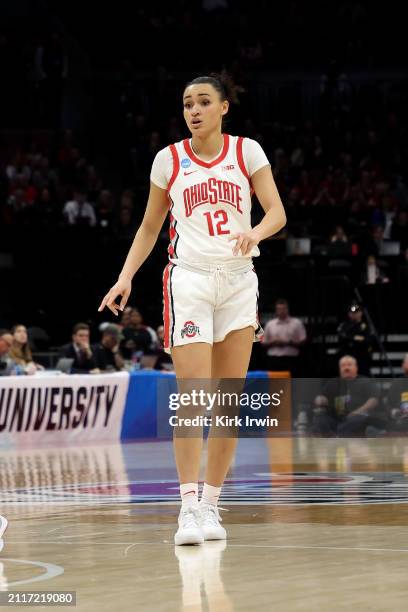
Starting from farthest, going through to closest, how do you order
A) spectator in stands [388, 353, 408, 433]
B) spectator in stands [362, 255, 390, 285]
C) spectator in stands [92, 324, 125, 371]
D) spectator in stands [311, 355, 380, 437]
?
spectator in stands [362, 255, 390, 285] < spectator in stands [92, 324, 125, 371] < spectator in stands [388, 353, 408, 433] < spectator in stands [311, 355, 380, 437]

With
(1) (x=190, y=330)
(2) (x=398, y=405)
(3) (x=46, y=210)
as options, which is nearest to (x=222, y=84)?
(1) (x=190, y=330)

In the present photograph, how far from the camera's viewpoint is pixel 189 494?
237 inches

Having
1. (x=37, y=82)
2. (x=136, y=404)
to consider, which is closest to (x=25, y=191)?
(x=37, y=82)

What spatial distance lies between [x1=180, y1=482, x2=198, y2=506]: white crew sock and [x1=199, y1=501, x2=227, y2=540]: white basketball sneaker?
0.07m

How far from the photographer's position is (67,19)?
1107 inches

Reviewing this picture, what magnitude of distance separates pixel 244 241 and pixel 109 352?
1139cm

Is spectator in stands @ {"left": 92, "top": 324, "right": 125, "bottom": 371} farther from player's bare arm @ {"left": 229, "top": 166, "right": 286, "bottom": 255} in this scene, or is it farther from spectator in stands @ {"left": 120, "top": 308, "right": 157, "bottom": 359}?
player's bare arm @ {"left": 229, "top": 166, "right": 286, "bottom": 255}

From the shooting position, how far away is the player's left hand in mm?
5839

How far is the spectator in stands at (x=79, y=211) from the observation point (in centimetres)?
2067

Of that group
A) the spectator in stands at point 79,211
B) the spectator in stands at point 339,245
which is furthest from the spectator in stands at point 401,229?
the spectator in stands at point 79,211

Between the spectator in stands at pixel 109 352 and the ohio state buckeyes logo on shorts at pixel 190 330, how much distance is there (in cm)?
1066

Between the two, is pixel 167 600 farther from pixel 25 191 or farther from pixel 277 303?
pixel 25 191

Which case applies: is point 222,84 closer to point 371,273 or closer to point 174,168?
point 174,168

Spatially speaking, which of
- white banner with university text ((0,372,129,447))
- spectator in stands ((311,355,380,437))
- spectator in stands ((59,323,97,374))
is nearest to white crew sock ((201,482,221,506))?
white banner with university text ((0,372,129,447))
